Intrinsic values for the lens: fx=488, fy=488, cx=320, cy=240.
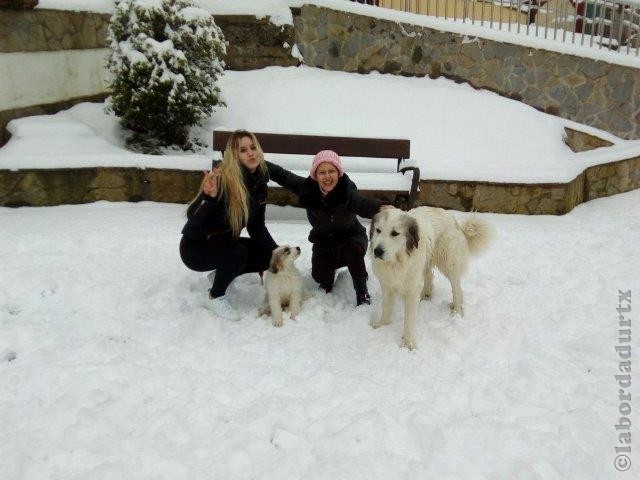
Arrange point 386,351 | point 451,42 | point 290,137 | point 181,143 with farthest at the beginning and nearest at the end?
point 451,42, point 181,143, point 290,137, point 386,351

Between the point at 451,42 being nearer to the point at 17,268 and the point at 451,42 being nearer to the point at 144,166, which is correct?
the point at 144,166

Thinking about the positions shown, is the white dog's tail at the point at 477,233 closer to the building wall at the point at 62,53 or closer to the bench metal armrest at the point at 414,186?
the bench metal armrest at the point at 414,186

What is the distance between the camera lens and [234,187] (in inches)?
142

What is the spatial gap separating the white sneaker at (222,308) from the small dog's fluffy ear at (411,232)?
1.46 metres

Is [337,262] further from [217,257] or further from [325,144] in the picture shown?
[325,144]

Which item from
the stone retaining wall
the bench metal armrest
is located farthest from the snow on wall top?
the bench metal armrest

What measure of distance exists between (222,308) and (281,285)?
499 mm

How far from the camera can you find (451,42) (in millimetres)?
9172

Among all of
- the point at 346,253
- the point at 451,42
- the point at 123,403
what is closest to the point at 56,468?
the point at 123,403

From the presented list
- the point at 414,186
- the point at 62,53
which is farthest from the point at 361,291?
the point at 62,53

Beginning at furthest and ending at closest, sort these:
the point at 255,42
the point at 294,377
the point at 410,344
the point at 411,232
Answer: the point at 255,42, the point at 410,344, the point at 411,232, the point at 294,377

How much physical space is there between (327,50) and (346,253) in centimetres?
651

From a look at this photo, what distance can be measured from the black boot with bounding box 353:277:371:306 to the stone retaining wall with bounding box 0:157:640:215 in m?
2.05

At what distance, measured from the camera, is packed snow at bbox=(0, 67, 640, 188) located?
6227 mm
